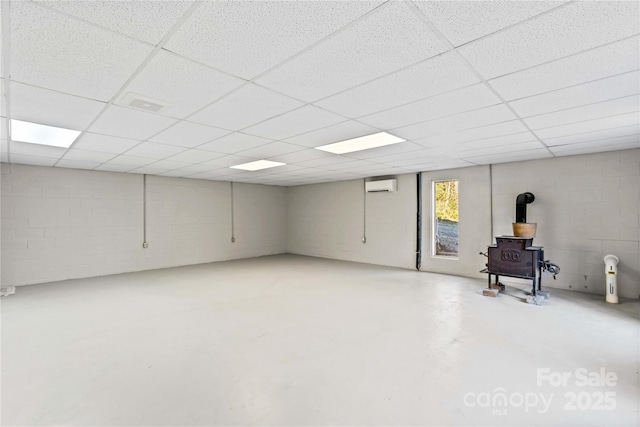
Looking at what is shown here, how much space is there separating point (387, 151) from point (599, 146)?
2801mm

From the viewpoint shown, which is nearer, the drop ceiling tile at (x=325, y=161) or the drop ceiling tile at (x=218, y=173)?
the drop ceiling tile at (x=325, y=161)

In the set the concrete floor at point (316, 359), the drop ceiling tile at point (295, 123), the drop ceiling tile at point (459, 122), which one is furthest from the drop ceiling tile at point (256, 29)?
the concrete floor at point (316, 359)

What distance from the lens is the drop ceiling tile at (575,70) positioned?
1729 millimetres

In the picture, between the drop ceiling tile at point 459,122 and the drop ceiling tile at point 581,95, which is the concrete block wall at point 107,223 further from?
the drop ceiling tile at point 581,95

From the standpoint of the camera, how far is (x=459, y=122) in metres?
3.07

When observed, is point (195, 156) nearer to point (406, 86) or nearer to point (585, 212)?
point (406, 86)

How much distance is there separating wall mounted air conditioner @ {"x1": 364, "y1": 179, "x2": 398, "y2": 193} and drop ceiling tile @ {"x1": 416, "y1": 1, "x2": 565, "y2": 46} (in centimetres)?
520

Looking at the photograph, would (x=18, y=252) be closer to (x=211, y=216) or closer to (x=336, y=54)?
(x=211, y=216)

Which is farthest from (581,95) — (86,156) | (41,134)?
(86,156)

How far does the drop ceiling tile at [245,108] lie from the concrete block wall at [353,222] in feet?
14.7

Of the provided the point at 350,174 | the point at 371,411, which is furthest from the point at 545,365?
the point at 350,174

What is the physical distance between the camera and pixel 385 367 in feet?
7.88

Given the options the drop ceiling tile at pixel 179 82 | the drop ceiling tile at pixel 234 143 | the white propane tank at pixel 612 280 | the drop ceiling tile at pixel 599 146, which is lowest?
the white propane tank at pixel 612 280

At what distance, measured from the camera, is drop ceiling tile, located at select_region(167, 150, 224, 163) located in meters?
4.36
